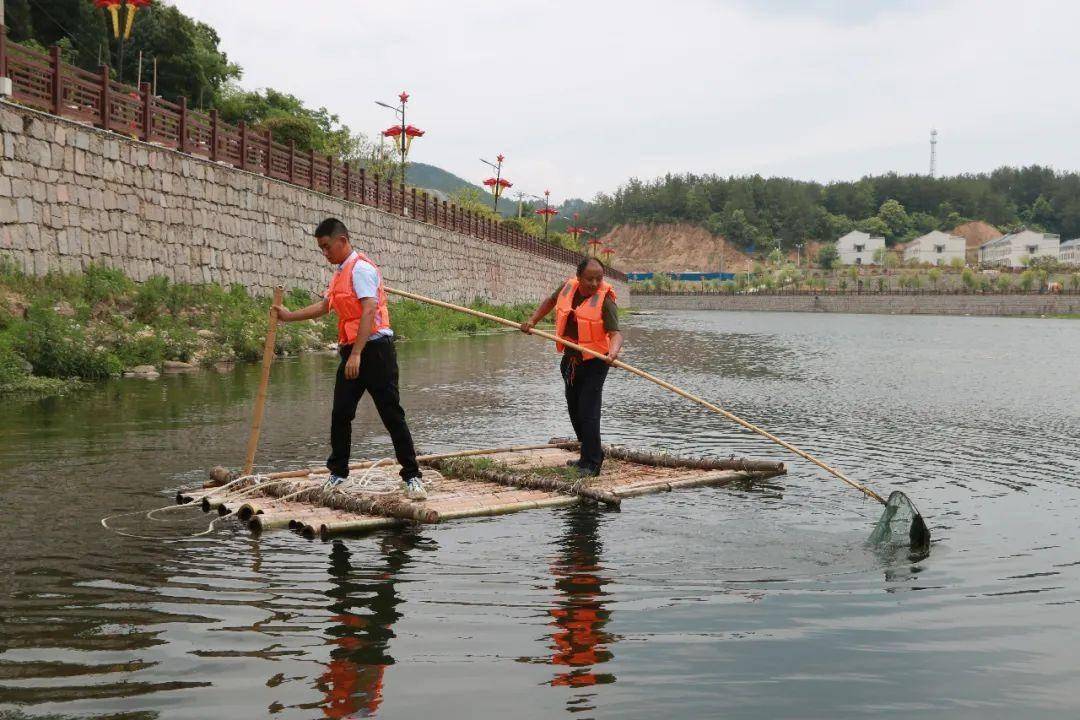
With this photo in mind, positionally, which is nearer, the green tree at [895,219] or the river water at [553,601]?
the river water at [553,601]

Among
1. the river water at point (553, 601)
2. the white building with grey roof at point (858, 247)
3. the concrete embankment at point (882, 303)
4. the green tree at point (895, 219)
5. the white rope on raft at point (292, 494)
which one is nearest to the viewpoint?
the river water at point (553, 601)

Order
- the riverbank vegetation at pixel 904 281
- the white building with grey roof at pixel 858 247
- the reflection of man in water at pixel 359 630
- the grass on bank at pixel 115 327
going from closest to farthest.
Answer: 1. the reflection of man in water at pixel 359 630
2. the grass on bank at pixel 115 327
3. the riverbank vegetation at pixel 904 281
4. the white building with grey roof at pixel 858 247

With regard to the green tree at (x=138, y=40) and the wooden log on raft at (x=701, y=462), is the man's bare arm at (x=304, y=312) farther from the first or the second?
the green tree at (x=138, y=40)

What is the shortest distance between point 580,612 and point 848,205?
641ft

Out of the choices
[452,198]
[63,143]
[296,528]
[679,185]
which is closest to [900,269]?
[679,185]

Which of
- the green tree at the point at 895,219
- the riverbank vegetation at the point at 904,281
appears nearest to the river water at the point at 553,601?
Answer: the riverbank vegetation at the point at 904,281

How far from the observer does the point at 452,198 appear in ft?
286

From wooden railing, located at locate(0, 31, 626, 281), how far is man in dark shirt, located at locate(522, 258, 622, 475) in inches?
511

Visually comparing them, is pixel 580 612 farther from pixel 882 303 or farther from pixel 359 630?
pixel 882 303

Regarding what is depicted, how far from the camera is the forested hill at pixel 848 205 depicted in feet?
597

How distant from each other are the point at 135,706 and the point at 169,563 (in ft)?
6.63

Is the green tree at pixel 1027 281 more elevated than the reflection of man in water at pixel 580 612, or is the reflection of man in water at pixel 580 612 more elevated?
the green tree at pixel 1027 281

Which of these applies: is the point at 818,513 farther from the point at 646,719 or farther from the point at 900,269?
the point at 900,269

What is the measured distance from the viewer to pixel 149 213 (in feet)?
70.6
